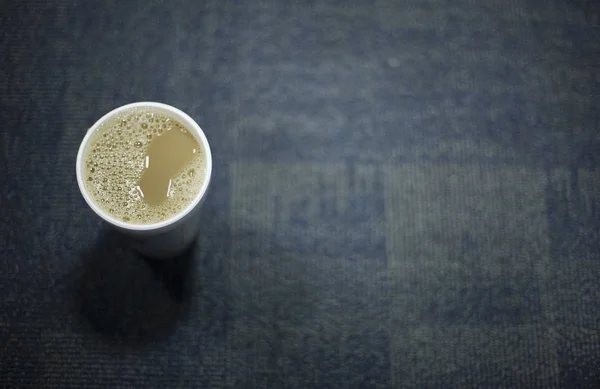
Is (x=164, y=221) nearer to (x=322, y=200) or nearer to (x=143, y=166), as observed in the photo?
(x=143, y=166)

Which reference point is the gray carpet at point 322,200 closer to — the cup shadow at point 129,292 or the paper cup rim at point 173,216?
the cup shadow at point 129,292

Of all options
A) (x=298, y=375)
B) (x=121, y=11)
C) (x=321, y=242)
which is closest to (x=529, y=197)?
(x=321, y=242)

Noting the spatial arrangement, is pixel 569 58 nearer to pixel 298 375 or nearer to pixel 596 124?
pixel 596 124

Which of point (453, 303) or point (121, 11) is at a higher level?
point (121, 11)

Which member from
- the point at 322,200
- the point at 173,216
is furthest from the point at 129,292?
the point at 322,200

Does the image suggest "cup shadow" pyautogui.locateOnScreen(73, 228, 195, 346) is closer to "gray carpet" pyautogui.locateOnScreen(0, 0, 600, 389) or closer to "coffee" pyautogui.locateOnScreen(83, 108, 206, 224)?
"gray carpet" pyautogui.locateOnScreen(0, 0, 600, 389)

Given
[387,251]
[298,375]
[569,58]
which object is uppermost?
[569,58]

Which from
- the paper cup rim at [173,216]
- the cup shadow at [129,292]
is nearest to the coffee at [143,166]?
the paper cup rim at [173,216]

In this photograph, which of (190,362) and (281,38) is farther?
(281,38)
